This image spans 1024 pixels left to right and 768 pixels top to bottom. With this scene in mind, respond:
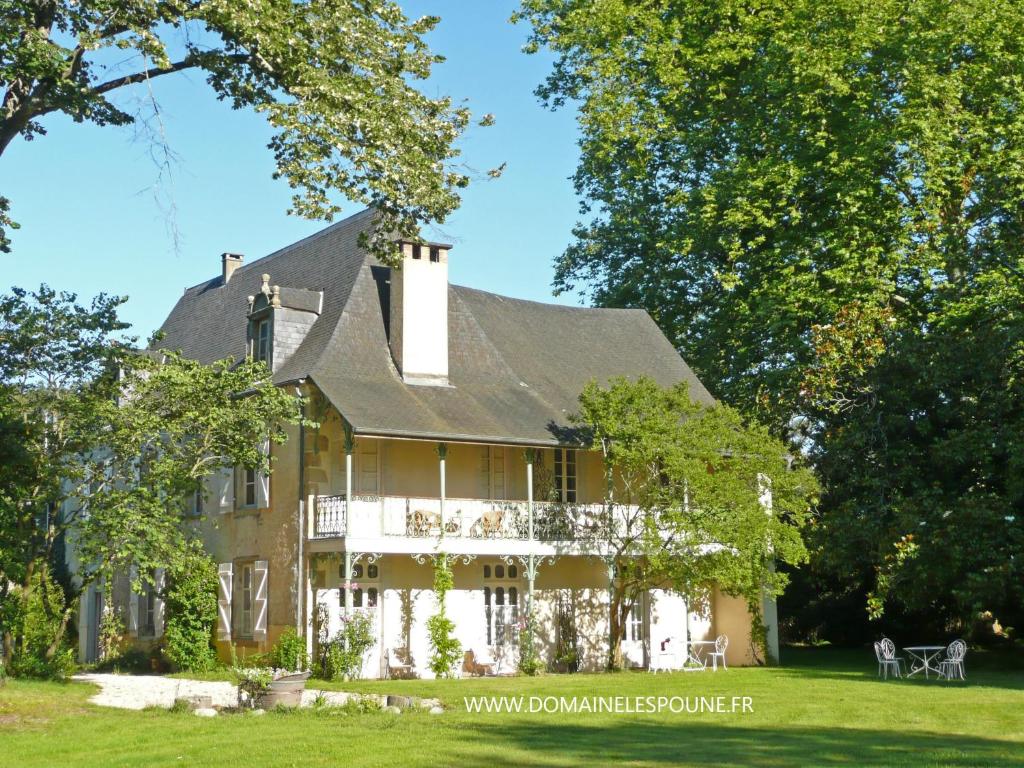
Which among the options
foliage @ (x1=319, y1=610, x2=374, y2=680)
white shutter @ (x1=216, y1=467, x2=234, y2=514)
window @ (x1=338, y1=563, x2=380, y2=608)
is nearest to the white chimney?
window @ (x1=338, y1=563, x2=380, y2=608)

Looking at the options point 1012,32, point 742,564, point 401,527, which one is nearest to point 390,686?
point 401,527

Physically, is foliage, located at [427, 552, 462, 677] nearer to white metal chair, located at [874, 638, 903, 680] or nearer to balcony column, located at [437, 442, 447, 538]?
balcony column, located at [437, 442, 447, 538]

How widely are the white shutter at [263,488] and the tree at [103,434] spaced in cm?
180

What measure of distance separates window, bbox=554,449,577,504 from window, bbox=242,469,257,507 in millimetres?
6291

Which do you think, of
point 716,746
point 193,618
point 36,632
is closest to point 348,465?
point 193,618

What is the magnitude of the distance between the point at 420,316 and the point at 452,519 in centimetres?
422

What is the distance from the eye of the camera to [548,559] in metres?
25.2

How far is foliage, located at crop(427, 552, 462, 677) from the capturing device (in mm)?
22844

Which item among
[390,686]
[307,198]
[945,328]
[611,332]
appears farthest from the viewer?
[611,332]

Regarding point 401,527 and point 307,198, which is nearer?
point 307,198

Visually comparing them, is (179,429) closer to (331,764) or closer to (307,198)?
(307,198)

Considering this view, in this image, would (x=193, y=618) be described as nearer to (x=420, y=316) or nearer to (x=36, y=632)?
(x=36, y=632)

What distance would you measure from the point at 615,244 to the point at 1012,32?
11345 millimetres

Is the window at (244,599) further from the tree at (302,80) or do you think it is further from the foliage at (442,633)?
the tree at (302,80)
